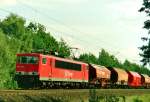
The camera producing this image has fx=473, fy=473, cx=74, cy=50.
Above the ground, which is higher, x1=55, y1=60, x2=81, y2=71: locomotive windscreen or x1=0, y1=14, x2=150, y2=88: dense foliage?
x1=0, y1=14, x2=150, y2=88: dense foliage

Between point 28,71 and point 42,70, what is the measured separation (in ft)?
4.38

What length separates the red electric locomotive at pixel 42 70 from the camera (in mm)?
44188

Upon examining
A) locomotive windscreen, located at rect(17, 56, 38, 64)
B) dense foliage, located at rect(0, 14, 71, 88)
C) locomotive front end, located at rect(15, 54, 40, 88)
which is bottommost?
locomotive front end, located at rect(15, 54, 40, 88)

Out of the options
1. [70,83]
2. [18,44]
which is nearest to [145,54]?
[70,83]

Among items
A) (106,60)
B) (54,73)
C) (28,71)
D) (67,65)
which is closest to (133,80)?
(67,65)

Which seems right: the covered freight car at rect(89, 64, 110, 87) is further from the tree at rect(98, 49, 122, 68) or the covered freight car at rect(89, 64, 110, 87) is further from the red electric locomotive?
the tree at rect(98, 49, 122, 68)

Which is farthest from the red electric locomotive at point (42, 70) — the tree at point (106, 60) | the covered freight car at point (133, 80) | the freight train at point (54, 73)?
the tree at point (106, 60)

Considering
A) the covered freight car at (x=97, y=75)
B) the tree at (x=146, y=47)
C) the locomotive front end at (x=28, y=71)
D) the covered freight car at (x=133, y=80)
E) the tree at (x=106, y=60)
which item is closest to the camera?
the tree at (x=146, y=47)

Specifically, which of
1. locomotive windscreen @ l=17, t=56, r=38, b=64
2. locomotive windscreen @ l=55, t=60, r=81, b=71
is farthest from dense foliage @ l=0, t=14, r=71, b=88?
locomotive windscreen @ l=17, t=56, r=38, b=64

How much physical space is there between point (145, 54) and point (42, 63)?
16375 mm

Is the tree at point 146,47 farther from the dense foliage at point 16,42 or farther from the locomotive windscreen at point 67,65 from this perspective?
the dense foliage at point 16,42

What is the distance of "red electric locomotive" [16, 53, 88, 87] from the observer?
4419 centimetres

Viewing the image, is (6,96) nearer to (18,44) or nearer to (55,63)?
(55,63)

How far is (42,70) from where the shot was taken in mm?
44812
